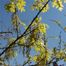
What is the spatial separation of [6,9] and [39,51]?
1.53m

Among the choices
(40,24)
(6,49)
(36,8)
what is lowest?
(6,49)

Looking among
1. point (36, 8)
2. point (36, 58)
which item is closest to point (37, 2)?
point (36, 8)

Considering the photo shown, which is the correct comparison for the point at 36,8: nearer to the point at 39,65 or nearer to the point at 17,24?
the point at 17,24

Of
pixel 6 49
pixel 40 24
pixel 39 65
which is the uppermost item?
pixel 40 24

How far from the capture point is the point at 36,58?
7.75 m

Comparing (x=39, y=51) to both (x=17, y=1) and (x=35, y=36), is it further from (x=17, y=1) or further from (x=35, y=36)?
(x=17, y=1)

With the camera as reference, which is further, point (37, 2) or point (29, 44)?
point (37, 2)

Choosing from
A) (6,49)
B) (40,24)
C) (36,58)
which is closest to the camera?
(6,49)

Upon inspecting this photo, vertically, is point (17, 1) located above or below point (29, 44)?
above

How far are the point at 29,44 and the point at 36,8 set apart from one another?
1246 millimetres

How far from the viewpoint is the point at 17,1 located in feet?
23.4

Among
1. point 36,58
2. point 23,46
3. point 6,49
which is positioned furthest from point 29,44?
point 36,58

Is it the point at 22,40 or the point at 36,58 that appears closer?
the point at 22,40

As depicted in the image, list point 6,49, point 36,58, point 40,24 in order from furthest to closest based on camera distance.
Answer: point 36,58, point 40,24, point 6,49
